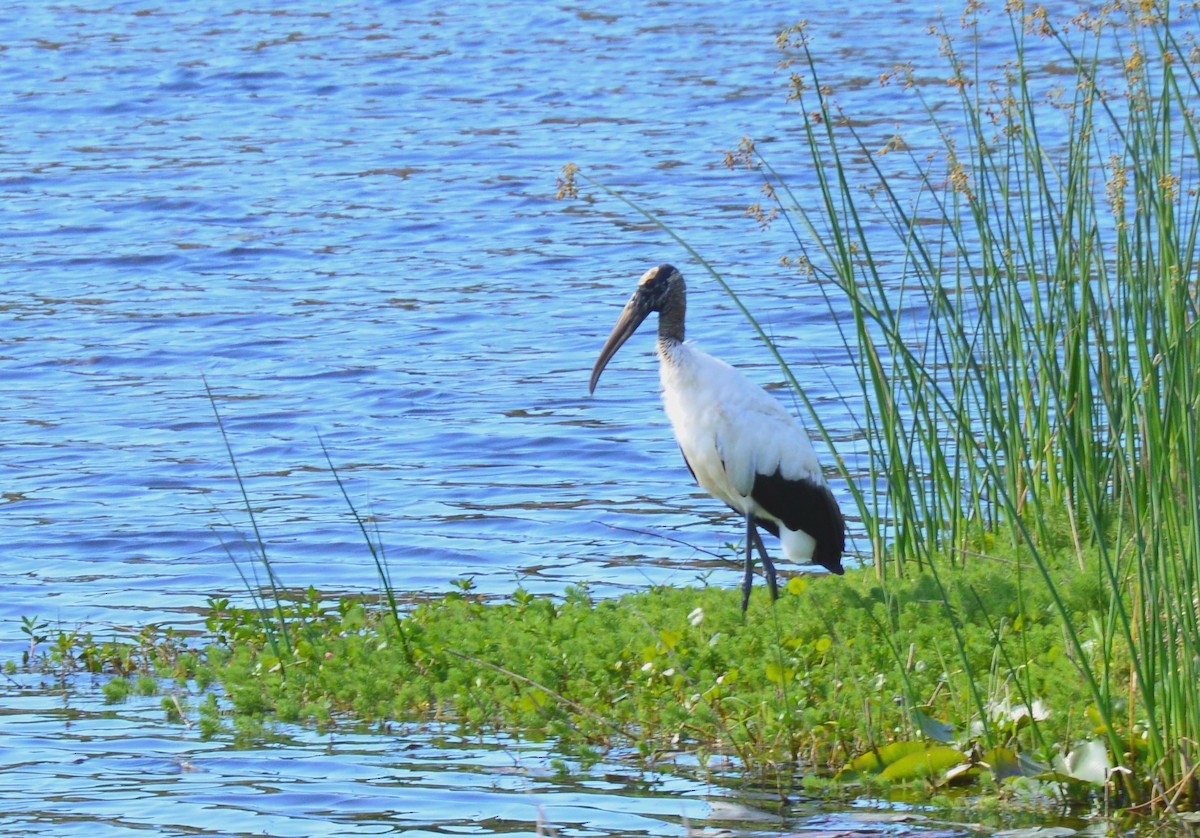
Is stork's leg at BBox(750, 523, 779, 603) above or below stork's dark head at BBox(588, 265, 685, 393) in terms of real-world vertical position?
below

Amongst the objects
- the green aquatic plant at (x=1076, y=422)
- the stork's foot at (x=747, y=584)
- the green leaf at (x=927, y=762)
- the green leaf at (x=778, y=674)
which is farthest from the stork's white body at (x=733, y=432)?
the green leaf at (x=927, y=762)

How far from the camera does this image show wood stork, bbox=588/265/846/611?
23.3 feet

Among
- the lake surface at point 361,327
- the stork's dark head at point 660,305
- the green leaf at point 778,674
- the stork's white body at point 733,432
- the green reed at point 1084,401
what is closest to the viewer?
the green reed at point 1084,401

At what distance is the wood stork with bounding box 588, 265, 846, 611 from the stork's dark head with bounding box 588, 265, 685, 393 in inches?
2.5

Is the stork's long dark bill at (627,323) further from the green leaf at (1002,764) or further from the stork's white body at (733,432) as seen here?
the green leaf at (1002,764)

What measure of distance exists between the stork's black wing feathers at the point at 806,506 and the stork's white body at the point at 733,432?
2 cm

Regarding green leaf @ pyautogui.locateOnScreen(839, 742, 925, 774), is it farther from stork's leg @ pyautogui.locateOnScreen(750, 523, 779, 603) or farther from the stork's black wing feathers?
the stork's black wing feathers

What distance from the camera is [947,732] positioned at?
521cm

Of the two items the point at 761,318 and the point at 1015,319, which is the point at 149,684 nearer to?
the point at 1015,319

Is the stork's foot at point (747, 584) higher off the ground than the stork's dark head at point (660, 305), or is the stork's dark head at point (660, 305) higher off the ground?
A: the stork's dark head at point (660, 305)

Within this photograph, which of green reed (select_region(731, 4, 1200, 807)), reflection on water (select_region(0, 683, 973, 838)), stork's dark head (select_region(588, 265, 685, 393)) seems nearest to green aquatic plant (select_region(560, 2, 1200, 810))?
green reed (select_region(731, 4, 1200, 807))

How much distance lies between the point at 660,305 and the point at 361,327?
18.1 ft

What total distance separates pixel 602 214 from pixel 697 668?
10.4 meters

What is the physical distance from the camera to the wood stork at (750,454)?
7090 millimetres
